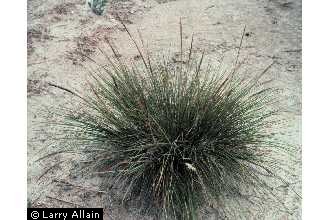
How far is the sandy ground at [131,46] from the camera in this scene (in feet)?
8.57

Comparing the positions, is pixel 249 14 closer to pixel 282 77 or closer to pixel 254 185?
pixel 282 77

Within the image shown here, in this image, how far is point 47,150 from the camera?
2727 mm

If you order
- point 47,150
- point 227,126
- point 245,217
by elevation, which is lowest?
point 245,217

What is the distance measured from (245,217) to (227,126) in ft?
1.52

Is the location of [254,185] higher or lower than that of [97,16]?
lower

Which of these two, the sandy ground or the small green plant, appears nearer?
the small green plant

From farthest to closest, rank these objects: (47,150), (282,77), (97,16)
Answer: (97,16) → (282,77) → (47,150)

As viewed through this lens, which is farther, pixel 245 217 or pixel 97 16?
pixel 97 16

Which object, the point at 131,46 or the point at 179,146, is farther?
the point at 131,46

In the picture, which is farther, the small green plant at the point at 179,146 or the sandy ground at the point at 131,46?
the sandy ground at the point at 131,46

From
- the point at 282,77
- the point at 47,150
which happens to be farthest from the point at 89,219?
the point at 282,77

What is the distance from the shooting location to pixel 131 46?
12.0ft

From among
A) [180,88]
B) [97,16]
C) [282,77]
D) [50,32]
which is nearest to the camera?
[180,88]

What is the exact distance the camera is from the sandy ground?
2.61m
